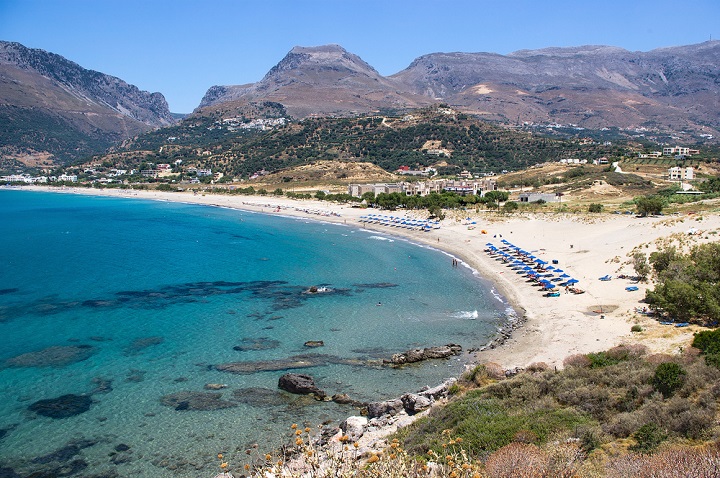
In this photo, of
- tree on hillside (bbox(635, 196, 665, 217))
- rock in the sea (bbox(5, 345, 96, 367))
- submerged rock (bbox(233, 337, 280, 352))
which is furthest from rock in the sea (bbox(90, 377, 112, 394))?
tree on hillside (bbox(635, 196, 665, 217))

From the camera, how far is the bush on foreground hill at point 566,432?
8078mm

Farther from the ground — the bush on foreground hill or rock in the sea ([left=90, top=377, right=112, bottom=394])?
the bush on foreground hill

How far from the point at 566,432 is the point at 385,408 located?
7.21m

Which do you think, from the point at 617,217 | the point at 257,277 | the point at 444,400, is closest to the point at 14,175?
the point at 257,277

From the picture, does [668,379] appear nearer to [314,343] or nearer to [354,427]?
[354,427]

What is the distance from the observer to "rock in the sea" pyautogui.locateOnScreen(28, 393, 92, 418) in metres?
19.7

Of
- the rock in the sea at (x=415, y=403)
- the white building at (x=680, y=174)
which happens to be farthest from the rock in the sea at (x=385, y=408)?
the white building at (x=680, y=174)

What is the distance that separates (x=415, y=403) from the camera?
59.0 feet

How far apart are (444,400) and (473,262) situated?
104 feet

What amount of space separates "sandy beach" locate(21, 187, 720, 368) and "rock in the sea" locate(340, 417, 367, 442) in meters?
8.34

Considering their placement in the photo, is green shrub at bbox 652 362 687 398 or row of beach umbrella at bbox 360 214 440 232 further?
row of beach umbrella at bbox 360 214 440 232

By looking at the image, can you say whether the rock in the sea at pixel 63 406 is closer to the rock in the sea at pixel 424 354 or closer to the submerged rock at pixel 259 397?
the submerged rock at pixel 259 397

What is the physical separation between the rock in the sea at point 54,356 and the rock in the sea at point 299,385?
10.8 meters

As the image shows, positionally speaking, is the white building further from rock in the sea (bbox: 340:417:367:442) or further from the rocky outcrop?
rock in the sea (bbox: 340:417:367:442)
